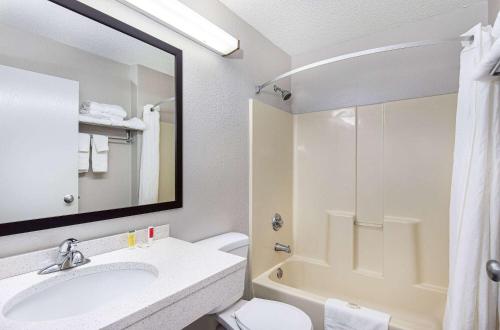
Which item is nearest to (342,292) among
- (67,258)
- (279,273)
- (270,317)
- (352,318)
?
(279,273)

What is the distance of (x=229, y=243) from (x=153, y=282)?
0.71 metres

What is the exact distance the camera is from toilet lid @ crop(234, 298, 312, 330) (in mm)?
1212

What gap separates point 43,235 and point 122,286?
0.35 metres

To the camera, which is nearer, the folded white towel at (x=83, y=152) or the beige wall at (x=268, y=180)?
the folded white towel at (x=83, y=152)

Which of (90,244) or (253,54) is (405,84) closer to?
(253,54)

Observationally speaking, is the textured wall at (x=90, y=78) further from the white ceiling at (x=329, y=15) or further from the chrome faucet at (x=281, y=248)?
the chrome faucet at (x=281, y=248)

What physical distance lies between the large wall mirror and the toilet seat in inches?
26.0

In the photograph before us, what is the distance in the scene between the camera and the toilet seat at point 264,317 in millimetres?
1215

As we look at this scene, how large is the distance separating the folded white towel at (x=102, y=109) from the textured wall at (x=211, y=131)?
1.18 feet

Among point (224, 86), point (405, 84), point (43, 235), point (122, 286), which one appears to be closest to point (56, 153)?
point (43, 235)

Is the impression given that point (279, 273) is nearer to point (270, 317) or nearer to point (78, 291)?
point (270, 317)

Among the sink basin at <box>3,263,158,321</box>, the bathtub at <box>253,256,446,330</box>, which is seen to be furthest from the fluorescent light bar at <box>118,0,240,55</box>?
the bathtub at <box>253,256,446,330</box>

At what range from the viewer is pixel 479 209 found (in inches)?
41.9

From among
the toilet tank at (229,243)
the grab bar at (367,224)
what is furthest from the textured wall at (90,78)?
the grab bar at (367,224)
